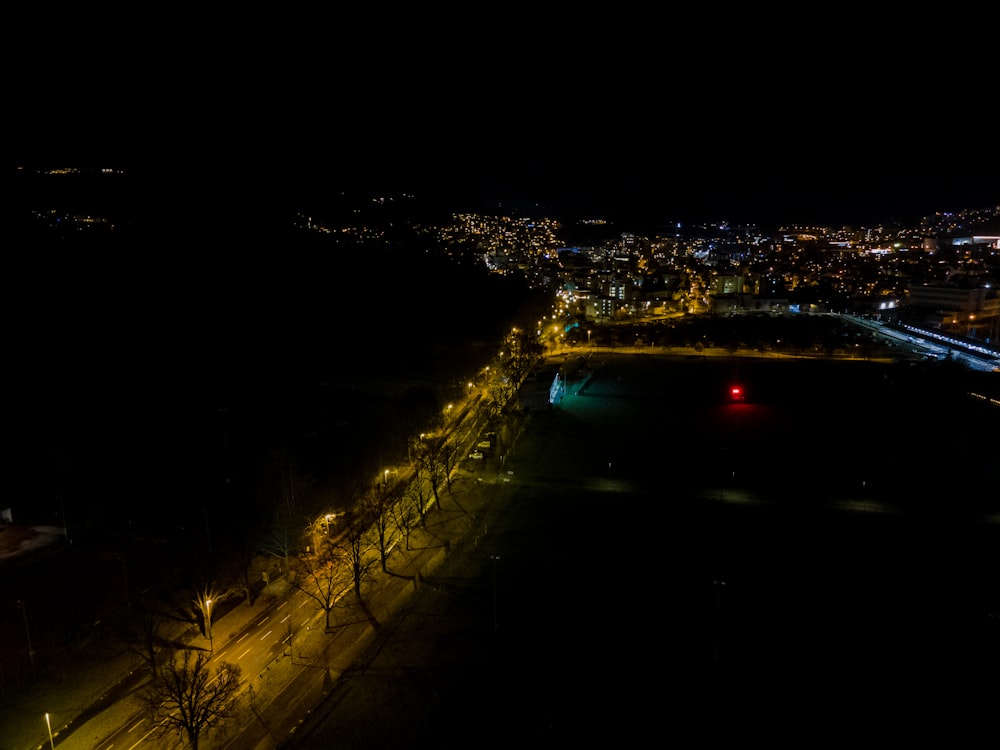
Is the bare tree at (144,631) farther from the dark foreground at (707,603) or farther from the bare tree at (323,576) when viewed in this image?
the dark foreground at (707,603)

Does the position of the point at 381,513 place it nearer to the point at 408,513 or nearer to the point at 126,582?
the point at 408,513

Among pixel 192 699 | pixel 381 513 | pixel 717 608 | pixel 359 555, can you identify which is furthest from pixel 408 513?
pixel 717 608

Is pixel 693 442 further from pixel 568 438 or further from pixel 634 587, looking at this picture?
pixel 634 587

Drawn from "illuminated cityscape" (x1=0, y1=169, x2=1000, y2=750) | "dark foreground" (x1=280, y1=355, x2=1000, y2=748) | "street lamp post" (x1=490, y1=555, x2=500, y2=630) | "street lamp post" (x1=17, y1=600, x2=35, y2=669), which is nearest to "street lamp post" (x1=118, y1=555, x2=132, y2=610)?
"illuminated cityscape" (x1=0, y1=169, x2=1000, y2=750)

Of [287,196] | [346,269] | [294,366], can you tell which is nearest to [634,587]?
[294,366]

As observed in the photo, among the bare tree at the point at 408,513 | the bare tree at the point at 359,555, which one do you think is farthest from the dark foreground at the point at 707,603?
the bare tree at the point at 408,513
